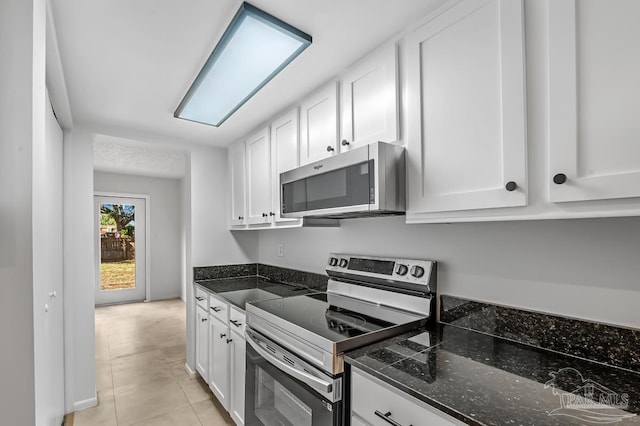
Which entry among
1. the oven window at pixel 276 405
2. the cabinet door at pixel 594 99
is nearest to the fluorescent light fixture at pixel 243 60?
the cabinet door at pixel 594 99

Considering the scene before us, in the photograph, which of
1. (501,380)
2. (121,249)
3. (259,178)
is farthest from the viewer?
(121,249)

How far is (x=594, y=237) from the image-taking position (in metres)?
1.07

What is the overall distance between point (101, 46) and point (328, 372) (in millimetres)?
1787

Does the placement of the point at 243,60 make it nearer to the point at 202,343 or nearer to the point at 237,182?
the point at 237,182

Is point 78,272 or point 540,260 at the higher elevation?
point 540,260

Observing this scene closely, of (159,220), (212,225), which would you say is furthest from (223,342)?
(159,220)

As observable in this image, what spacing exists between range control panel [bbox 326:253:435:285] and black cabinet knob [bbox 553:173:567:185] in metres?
0.72

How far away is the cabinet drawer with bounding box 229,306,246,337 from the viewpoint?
77.8 inches

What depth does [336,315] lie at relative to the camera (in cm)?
166

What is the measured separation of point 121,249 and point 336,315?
538cm

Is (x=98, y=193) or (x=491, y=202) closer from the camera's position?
(x=491, y=202)

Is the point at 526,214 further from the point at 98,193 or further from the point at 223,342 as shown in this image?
the point at 98,193

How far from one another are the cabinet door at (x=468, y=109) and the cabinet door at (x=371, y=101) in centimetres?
10

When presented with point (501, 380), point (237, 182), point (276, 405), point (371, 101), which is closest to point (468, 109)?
point (371, 101)
